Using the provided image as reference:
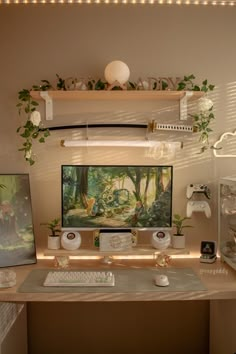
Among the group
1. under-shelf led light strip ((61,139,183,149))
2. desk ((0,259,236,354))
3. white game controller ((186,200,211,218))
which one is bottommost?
desk ((0,259,236,354))

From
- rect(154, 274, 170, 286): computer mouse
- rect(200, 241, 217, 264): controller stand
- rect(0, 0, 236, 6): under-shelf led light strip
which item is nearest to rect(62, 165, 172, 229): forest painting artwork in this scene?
rect(200, 241, 217, 264): controller stand

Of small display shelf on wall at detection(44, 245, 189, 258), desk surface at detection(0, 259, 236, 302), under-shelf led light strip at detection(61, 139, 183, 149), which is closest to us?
desk surface at detection(0, 259, 236, 302)

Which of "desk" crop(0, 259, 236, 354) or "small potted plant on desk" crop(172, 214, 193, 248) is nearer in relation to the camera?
"small potted plant on desk" crop(172, 214, 193, 248)

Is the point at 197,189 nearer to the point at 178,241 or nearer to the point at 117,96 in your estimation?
the point at 178,241

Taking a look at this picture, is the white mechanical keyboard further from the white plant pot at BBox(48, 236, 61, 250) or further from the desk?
the desk

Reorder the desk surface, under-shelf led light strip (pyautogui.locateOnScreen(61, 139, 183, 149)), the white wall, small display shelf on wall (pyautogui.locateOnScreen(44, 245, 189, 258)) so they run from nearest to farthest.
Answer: the desk surface
small display shelf on wall (pyautogui.locateOnScreen(44, 245, 189, 258))
under-shelf led light strip (pyautogui.locateOnScreen(61, 139, 183, 149))
the white wall

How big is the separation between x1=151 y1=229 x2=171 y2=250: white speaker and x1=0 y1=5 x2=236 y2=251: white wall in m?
0.25

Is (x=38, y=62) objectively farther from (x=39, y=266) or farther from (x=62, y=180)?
(x=39, y=266)

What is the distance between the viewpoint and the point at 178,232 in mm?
2387

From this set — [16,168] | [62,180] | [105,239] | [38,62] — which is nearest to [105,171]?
[62,180]

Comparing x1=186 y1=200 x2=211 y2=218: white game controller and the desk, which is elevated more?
x1=186 y1=200 x2=211 y2=218: white game controller

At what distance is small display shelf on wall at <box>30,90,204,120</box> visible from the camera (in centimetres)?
229

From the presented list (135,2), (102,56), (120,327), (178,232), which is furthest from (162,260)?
(135,2)

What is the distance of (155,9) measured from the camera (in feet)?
8.11
